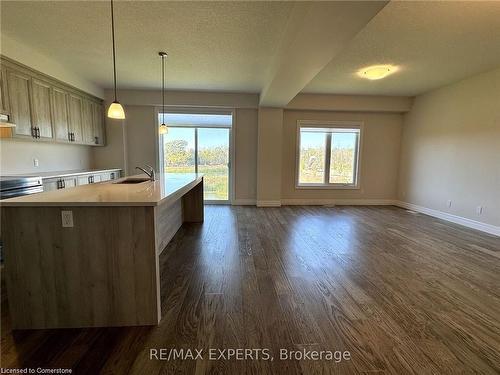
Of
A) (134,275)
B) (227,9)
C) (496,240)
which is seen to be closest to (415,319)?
(134,275)

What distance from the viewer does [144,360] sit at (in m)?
1.39

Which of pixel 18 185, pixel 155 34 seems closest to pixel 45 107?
pixel 18 185

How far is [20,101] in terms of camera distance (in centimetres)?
328

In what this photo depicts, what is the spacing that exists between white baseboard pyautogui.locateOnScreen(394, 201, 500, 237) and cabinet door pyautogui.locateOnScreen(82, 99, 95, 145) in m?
7.35

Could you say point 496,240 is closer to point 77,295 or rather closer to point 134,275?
point 134,275

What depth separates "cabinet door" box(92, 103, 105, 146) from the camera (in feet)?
16.6

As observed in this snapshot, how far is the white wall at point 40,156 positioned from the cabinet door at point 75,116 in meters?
0.33

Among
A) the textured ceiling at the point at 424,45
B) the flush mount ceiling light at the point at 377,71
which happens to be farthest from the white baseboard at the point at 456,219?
the flush mount ceiling light at the point at 377,71

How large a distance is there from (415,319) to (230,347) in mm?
1387

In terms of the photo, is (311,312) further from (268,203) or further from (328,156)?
(328,156)

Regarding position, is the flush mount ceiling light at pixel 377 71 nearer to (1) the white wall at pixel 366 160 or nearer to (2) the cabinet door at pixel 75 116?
(1) the white wall at pixel 366 160

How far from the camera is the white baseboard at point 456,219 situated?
3.92m

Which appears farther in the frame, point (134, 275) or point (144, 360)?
point (134, 275)

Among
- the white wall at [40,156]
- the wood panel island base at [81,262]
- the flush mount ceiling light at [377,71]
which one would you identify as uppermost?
the flush mount ceiling light at [377,71]
